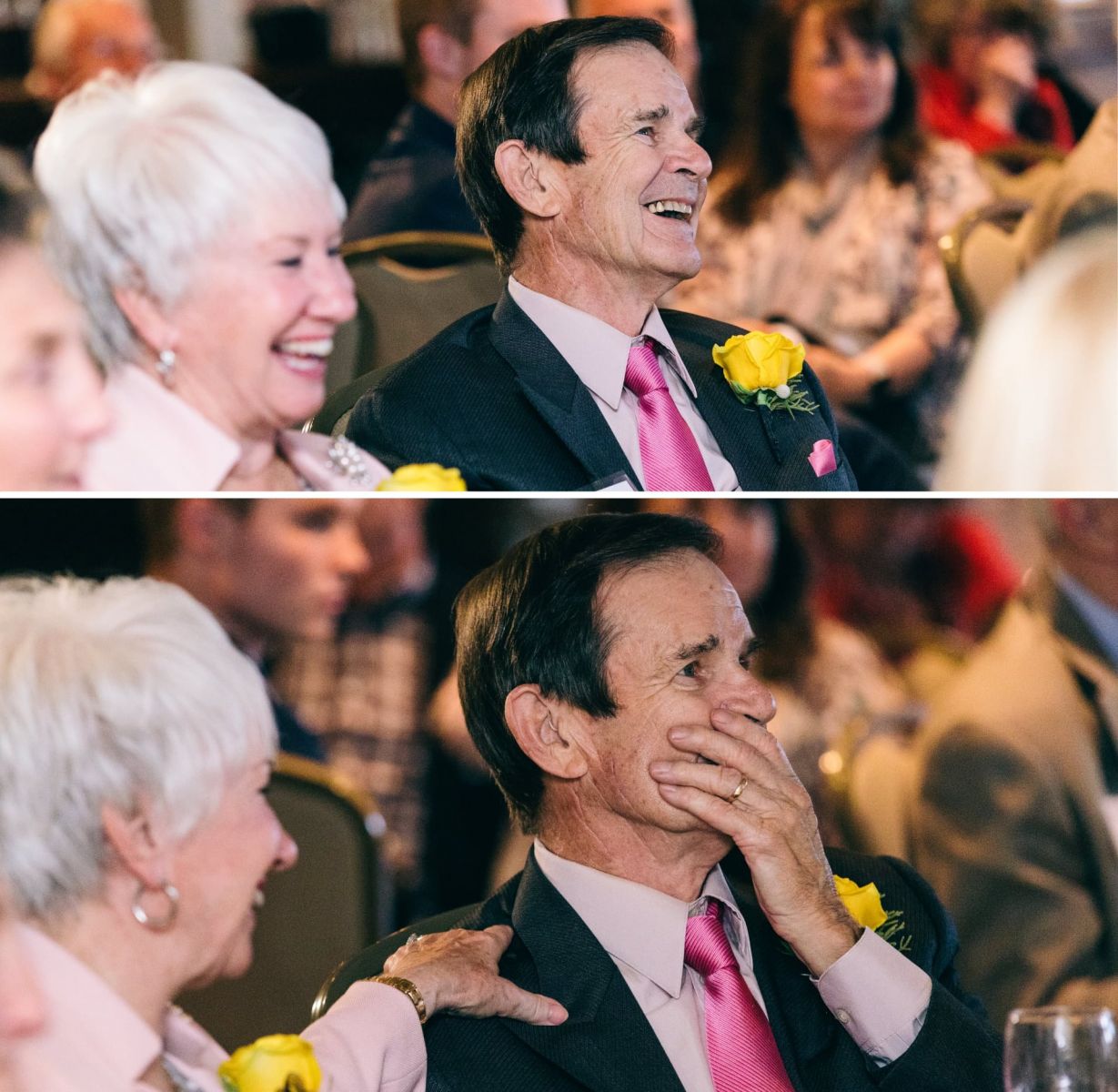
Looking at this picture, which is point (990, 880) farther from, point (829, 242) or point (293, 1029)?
point (829, 242)

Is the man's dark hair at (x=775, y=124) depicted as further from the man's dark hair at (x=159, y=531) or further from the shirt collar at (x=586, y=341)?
the man's dark hair at (x=159, y=531)

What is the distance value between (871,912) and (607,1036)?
393mm

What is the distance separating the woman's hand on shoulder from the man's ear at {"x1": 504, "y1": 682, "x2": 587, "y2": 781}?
8.3 inches

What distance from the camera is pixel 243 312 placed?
2426mm

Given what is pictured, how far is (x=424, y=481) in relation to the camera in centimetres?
232

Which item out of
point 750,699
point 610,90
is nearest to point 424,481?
point 750,699

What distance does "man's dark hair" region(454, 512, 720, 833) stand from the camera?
2.20 m

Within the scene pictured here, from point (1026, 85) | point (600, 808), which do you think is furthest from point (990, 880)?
point (1026, 85)

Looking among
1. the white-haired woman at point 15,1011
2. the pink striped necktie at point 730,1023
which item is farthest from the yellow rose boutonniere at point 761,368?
the white-haired woman at point 15,1011

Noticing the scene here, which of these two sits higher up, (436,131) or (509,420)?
(436,131)

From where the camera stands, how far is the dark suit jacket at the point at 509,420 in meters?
2.36

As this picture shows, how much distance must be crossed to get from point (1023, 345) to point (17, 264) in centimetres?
181

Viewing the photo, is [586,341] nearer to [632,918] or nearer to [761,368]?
[761,368]

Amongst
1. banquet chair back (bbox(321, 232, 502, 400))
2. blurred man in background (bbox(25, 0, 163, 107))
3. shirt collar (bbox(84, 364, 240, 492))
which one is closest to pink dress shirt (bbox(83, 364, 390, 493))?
shirt collar (bbox(84, 364, 240, 492))
